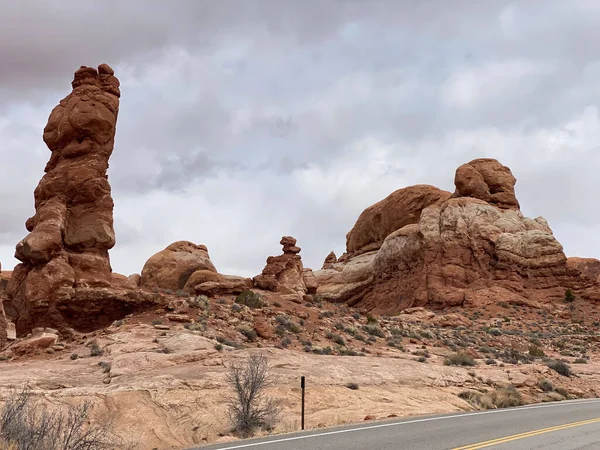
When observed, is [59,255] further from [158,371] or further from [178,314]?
[158,371]

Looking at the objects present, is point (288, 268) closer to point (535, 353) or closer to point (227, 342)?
point (535, 353)

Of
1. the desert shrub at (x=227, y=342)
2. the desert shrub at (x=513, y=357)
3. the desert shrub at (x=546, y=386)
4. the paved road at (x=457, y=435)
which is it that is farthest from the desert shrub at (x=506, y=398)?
the desert shrub at (x=227, y=342)

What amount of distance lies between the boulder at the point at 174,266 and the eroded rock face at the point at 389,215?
105 ft

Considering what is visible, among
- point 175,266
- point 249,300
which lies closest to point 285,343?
point 249,300

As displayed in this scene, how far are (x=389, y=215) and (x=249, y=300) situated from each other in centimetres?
4770

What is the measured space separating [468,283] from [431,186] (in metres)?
19.8

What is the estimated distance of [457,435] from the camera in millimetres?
11609

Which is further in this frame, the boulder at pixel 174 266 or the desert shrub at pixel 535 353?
the boulder at pixel 174 266

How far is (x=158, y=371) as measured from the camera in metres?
18.7

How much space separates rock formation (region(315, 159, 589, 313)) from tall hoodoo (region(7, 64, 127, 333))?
3688 centimetres

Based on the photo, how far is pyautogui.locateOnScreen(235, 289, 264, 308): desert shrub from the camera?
107ft

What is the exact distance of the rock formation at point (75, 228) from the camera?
27.2 meters

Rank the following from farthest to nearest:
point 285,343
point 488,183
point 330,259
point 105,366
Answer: point 330,259 < point 488,183 < point 285,343 < point 105,366

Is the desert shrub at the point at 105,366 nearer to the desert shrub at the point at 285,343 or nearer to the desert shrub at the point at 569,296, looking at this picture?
the desert shrub at the point at 285,343
